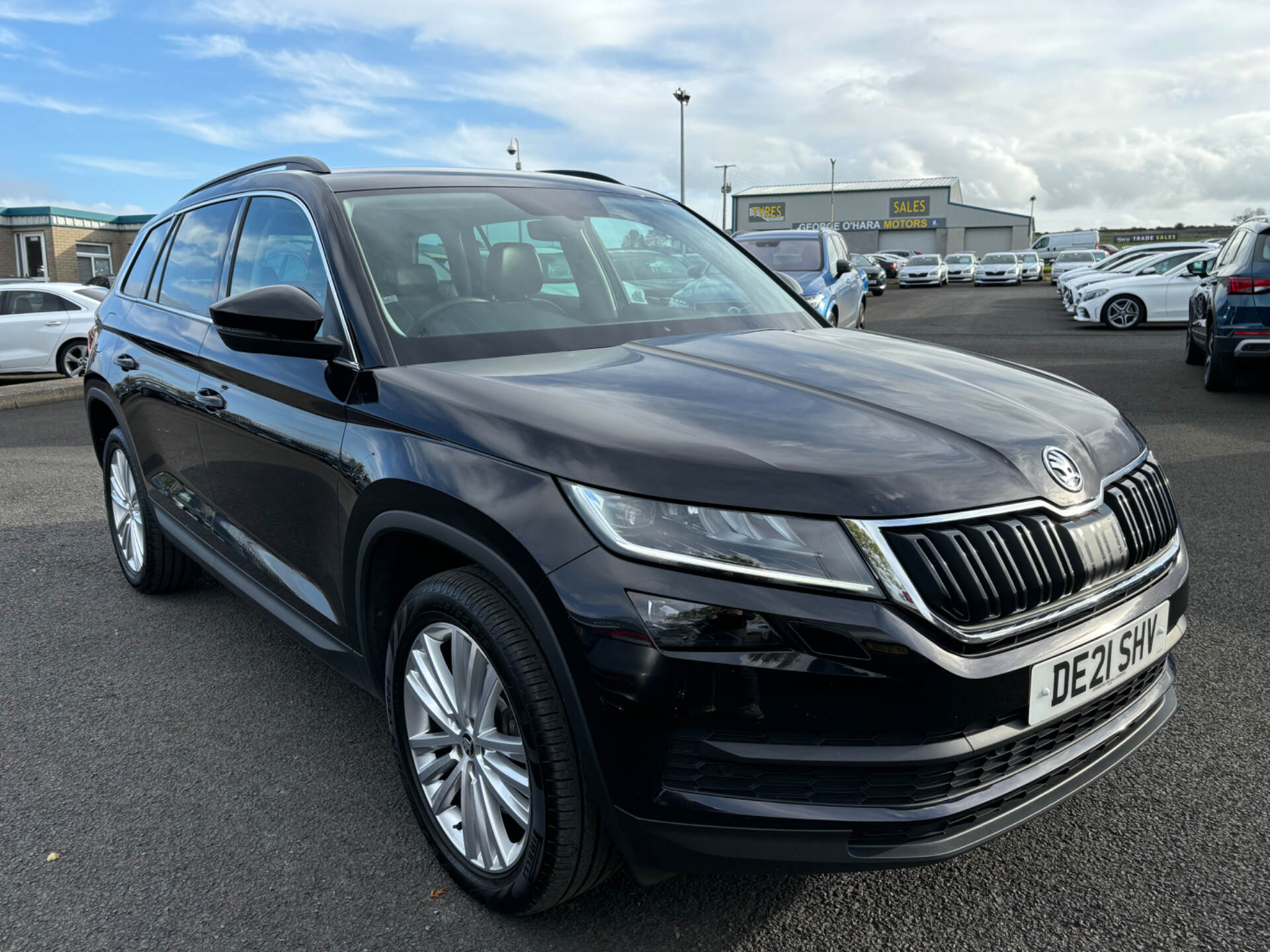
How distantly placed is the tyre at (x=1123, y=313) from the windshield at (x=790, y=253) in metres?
8.05

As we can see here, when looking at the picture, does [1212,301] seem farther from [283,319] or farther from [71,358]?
[71,358]

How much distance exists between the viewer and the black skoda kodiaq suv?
1847 mm

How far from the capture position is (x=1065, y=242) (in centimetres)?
5622

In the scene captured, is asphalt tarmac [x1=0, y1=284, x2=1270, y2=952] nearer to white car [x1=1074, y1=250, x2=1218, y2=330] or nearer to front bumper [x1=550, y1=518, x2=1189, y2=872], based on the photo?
front bumper [x1=550, y1=518, x2=1189, y2=872]

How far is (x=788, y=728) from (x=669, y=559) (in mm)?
375

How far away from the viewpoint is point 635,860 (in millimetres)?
1970

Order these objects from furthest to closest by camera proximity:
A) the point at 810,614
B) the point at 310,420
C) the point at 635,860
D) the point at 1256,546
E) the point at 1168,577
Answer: the point at 1256,546 < the point at 310,420 < the point at 1168,577 < the point at 635,860 < the point at 810,614

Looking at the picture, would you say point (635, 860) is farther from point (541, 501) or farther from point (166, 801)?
point (166, 801)

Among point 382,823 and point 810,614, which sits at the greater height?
point 810,614

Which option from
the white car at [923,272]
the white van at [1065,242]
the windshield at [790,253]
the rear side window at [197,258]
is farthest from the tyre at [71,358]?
the white van at [1065,242]

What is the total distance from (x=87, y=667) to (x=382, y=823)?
180 centimetres

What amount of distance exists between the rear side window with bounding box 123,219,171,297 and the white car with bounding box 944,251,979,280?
45776 millimetres

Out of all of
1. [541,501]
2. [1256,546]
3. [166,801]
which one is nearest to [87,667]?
[166,801]

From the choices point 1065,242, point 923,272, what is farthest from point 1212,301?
point 1065,242
